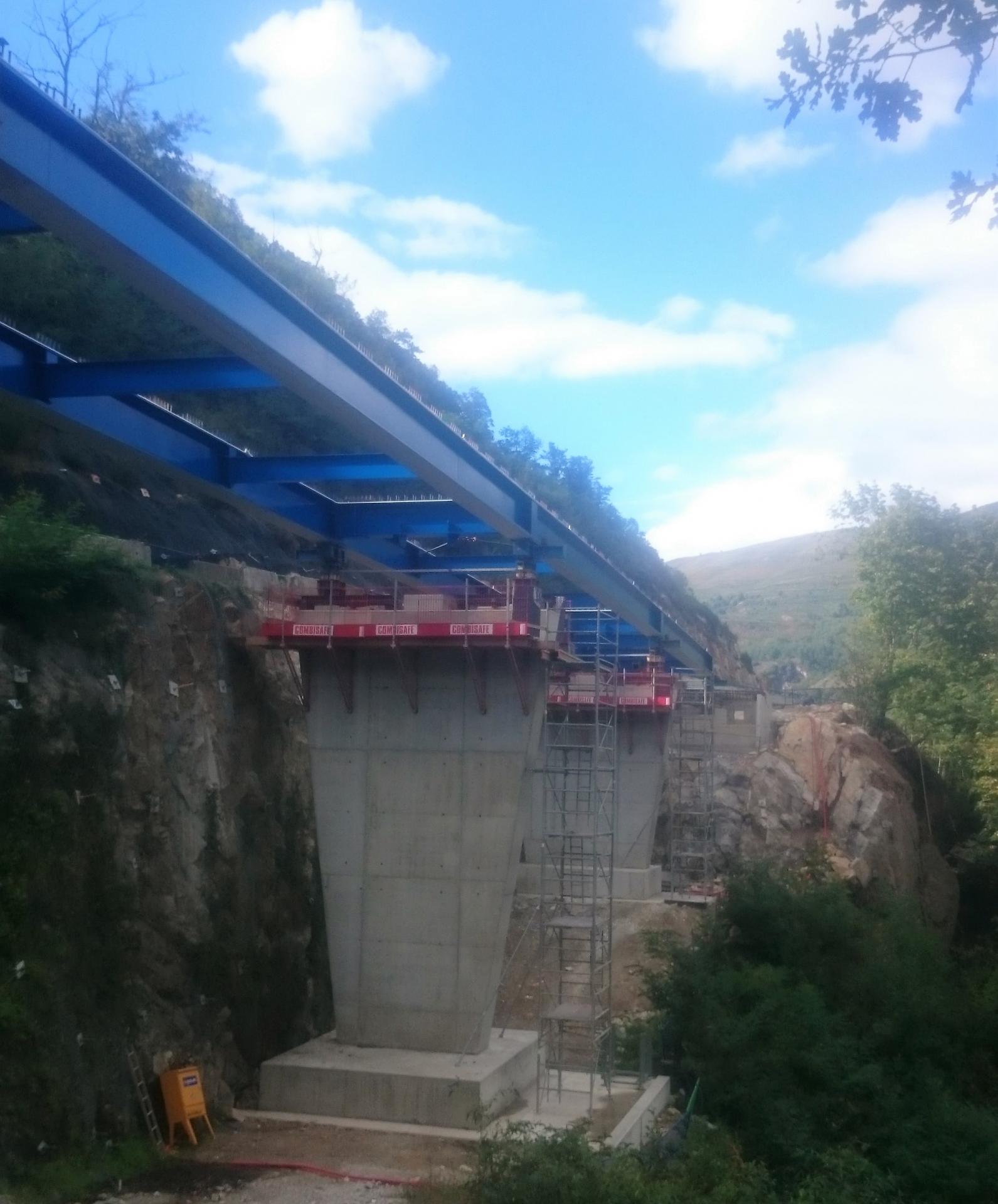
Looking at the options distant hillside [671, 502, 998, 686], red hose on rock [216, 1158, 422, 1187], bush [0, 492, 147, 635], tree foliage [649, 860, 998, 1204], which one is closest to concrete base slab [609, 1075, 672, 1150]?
tree foliage [649, 860, 998, 1204]

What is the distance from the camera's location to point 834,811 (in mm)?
35125

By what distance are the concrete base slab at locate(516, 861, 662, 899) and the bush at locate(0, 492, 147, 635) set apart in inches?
747

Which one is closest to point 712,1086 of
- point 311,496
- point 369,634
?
point 369,634

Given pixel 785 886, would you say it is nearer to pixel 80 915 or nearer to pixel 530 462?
pixel 80 915

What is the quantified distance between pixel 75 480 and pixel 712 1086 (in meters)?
14.3

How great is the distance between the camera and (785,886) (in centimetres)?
2303

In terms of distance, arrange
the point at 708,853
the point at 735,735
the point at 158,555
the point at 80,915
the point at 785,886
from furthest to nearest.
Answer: the point at 735,735 → the point at 708,853 → the point at 785,886 → the point at 158,555 → the point at 80,915

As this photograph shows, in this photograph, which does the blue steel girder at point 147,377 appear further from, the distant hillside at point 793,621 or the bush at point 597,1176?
the distant hillside at point 793,621

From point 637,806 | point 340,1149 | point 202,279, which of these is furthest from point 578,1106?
point 637,806

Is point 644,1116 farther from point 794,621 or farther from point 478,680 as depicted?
point 794,621

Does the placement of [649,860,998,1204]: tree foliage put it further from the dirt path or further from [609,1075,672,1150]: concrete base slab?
the dirt path

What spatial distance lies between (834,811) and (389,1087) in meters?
22.1

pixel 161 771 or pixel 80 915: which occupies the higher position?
pixel 161 771

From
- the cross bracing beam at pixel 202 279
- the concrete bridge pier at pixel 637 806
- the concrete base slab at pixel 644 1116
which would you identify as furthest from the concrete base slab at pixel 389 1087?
the concrete bridge pier at pixel 637 806
